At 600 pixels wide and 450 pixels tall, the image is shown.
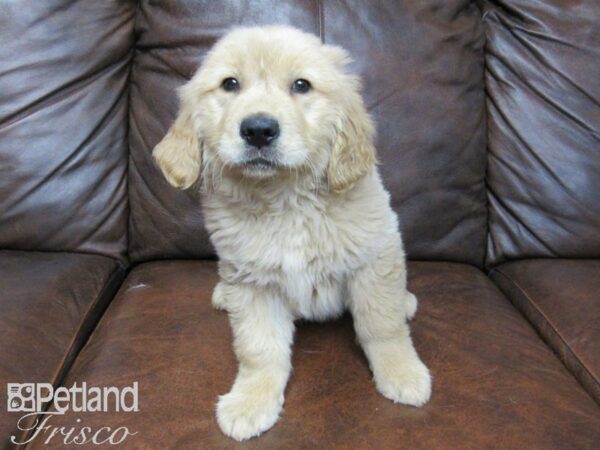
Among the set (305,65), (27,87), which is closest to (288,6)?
(305,65)

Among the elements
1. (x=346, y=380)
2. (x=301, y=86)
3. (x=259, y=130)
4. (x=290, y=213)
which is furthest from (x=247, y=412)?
(x=301, y=86)

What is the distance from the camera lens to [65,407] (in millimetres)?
1184

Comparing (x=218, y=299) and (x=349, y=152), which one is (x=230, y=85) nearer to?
→ (x=349, y=152)

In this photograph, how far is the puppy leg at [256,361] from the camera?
1.12 metres

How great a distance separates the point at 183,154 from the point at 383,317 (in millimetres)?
642

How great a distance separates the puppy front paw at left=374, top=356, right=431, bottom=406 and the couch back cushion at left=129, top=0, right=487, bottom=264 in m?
0.68

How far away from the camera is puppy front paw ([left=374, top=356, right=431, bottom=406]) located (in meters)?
1.16

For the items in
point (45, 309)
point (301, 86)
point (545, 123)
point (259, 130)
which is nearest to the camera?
point (259, 130)

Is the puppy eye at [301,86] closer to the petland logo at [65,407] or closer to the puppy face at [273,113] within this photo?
the puppy face at [273,113]

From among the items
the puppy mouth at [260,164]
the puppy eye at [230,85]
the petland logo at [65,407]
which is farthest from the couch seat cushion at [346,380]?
the puppy eye at [230,85]

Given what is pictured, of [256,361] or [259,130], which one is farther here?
[256,361]

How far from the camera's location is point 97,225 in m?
1.84

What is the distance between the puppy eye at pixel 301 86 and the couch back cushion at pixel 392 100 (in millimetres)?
603

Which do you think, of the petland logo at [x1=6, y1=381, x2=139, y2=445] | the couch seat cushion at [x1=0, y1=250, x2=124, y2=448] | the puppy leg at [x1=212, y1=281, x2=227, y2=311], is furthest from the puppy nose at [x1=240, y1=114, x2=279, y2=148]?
the couch seat cushion at [x1=0, y1=250, x2=124, y2=448]
